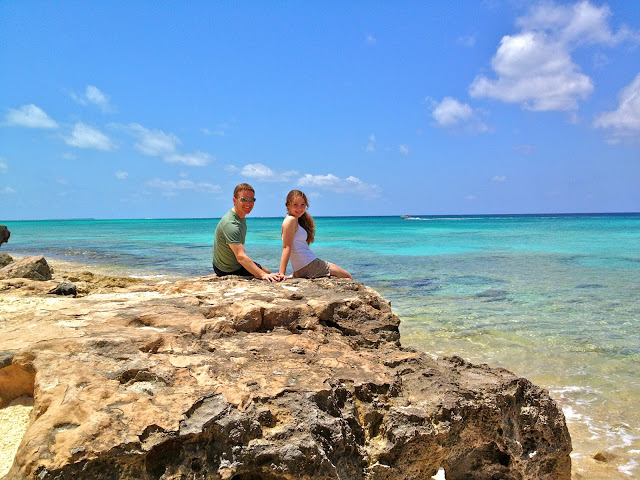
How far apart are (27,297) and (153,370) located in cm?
258

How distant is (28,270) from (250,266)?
175 inches

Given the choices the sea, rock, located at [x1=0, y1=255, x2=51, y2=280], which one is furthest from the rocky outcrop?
rock, located at [x1=0, y1=255, x2=51, y2=280]

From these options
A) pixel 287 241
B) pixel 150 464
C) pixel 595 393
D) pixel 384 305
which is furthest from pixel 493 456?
pixel 287 241

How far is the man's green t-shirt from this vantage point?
214 inches

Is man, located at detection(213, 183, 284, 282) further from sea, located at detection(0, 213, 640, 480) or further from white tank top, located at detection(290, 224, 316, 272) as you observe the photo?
sea, located at detection(0, 213, 640, 480)

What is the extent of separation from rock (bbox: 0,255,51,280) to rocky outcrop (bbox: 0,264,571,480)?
4.11 meters

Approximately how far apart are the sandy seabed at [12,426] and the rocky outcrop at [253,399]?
0.10 m

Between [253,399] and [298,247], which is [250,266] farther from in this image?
[253,399]

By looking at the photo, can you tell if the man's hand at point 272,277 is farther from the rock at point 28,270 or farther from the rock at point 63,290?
the rock at point 28,270

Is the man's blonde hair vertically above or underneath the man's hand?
above

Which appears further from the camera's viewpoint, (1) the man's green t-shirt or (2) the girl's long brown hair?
(2) the girl's long brown hair

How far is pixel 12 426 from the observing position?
2441 millimetres

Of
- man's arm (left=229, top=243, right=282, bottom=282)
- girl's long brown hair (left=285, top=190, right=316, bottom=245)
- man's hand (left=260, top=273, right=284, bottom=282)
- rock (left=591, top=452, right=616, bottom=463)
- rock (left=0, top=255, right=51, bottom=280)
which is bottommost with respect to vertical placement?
rock (left=591, top=452, right=616, bottom=463)

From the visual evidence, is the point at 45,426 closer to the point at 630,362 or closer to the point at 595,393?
the point at 595,393
